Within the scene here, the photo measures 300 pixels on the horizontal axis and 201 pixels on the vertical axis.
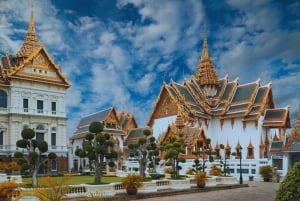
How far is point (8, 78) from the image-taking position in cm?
3528

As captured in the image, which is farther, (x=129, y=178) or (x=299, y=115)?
(x=299, y=115)

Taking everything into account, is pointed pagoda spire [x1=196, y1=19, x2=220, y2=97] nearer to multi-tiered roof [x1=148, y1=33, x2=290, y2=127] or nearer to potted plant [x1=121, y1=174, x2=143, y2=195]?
multi-tiered roof [x1=148, y1=33, x2=290, y2=127]

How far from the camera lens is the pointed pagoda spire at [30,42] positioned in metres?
38.3

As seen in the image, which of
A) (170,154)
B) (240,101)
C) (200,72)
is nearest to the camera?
(170,154)

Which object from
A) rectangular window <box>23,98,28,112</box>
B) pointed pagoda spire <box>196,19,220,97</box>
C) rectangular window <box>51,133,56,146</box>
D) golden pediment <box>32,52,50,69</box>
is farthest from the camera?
pointed pagoda spire <box>196,19,220,97</box>

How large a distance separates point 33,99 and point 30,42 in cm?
699

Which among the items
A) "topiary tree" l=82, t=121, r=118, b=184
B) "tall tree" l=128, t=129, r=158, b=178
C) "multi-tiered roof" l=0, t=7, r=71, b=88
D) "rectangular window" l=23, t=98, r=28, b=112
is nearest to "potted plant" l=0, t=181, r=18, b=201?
"topiary tree" l=82, t=121, r=118, b=184

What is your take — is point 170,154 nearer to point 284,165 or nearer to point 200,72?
point 284,165

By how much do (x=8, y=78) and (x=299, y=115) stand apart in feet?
90.1

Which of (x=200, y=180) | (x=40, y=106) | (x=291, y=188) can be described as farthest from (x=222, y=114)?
(x=291, y=188)

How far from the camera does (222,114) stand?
4591cm

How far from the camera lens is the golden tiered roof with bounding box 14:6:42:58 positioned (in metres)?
38.3

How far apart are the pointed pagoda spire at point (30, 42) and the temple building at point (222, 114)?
16.6 meters

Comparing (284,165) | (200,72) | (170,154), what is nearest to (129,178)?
(170,154)
